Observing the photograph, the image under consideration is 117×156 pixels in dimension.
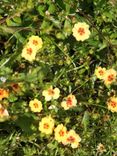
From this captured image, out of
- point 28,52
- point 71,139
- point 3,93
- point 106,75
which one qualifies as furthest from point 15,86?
point 106,75

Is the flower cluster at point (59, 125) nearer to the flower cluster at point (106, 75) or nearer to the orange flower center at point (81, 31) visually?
the flower cluster at point (106, 75)

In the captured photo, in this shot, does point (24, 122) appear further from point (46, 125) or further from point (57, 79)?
point (57, 79)

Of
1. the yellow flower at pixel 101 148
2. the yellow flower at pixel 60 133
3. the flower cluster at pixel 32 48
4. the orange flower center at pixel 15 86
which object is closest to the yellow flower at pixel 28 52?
the flower cluster at pixel 32 48

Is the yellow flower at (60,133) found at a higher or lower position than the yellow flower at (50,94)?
lower

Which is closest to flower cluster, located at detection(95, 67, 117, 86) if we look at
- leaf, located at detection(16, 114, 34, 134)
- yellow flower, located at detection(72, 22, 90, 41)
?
yellow flower, located at detection(72, 22, 90, 41)

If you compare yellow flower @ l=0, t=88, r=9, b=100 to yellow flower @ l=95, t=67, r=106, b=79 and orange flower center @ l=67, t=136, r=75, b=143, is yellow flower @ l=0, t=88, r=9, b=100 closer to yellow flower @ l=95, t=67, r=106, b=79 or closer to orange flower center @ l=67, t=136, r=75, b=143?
orange flower center @ l=67, t=136, r=75, b=143

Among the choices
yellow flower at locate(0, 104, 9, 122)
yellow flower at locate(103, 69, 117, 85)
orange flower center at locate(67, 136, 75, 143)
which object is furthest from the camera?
yellow flower at locate(103, 69, 117, 85)
